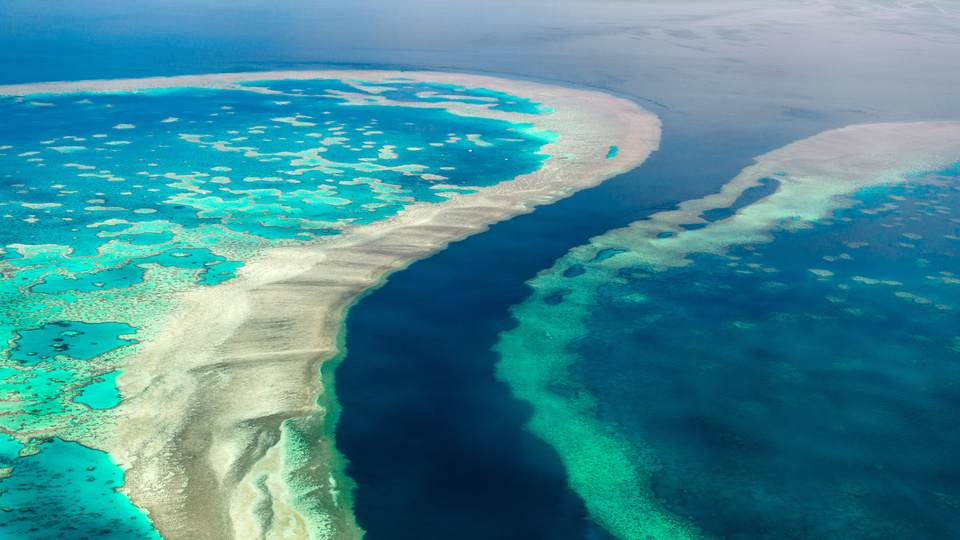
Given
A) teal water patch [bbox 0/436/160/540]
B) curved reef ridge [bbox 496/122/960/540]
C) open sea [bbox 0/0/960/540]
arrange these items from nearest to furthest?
teal water patch [bbox 0/436/160/540], open sea [bbox 0/0/960/540], curved reef ridge [bbox 496/122/960/540]

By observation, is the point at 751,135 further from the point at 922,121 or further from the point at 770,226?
the point at 770,226

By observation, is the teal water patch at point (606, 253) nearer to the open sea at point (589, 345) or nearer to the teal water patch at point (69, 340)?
the open sea at point (589, 345)

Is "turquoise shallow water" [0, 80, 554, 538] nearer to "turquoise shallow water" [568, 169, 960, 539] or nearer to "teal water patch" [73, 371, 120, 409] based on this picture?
"teal water patch" [73, 371, 120, 409]

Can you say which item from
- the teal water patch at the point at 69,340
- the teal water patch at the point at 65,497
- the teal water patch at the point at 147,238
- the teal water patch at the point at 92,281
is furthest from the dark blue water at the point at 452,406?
the teal water patch at the point at 147,238

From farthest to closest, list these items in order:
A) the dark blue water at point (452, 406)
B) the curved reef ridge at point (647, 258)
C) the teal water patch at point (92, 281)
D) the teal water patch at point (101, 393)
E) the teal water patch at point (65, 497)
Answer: the teal water patch at point (92, 281)
the teal water patch at point (101, 393)
the curved reef ridge at point (647, 258)
the dark blue water at point (452, 406)
the teal water patch at point (65, 497)

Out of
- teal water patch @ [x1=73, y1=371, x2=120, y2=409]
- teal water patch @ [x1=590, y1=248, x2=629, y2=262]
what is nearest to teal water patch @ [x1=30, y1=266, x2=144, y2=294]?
teal water patch @ [x1=73, y1=371, x2=120, y2=409]

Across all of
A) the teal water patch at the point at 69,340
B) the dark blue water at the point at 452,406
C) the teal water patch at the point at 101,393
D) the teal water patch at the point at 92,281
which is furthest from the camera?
the teal water patch at the point at 92,281

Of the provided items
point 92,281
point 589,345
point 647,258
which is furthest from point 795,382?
point 92,281

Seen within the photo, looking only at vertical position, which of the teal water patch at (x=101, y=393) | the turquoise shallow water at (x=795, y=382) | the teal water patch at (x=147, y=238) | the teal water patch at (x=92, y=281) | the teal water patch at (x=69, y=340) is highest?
the teal water patch at (x=147, y=238)
